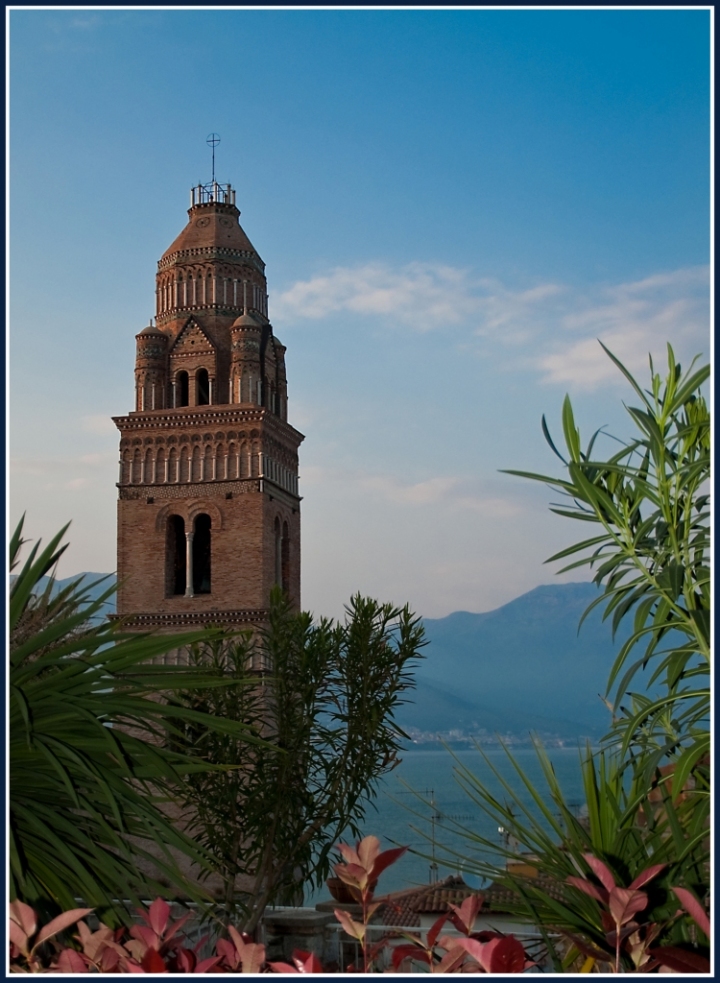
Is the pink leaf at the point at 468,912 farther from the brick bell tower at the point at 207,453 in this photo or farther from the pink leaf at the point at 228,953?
the brick bell tower at the point at 207,453

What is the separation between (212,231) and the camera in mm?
24422

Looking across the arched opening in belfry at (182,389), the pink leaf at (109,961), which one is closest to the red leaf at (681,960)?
the pink leaf at (109,961)

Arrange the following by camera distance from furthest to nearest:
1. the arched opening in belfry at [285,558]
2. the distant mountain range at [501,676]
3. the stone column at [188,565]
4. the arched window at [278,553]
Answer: the distant mountain range at [501,676]
the arched opening in belfry at [285,558]
the arched window at [278,553]
the stone column at [188,565]

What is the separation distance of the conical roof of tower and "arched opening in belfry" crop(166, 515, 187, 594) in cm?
602

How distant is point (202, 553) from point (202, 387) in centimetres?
357

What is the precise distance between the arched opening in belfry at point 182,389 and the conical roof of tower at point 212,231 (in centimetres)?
290

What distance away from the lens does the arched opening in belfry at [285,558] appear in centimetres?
2402

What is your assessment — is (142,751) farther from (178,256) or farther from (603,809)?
Answer: (178,256)

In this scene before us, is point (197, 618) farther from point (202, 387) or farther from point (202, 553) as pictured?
point (202, 387)

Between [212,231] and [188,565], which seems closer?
[188,565]

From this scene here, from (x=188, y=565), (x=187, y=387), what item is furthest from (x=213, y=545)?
(x=187, y=387)

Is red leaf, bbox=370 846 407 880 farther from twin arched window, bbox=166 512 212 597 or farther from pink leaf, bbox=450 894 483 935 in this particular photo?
twin arched window, bbox=166 512 212 597

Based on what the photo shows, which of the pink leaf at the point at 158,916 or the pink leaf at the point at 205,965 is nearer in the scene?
the pink leaf at the point at 205,965

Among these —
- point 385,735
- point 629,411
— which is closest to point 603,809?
point 629,411
